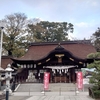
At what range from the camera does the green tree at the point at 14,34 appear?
114 feet

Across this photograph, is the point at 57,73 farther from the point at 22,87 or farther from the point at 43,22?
the point at 43,22

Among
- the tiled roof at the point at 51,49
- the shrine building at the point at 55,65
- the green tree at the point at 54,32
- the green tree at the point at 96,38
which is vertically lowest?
the shrine building at the point at 55,65

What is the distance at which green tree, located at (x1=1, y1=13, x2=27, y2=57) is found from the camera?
114 ft

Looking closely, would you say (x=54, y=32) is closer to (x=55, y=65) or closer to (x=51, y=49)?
(x=51, y=49)

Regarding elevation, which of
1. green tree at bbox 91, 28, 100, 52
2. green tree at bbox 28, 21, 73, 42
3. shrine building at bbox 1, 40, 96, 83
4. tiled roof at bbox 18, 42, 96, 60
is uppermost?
green tree at bbox 28, 21, 73, 42

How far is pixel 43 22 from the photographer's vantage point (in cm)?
5056

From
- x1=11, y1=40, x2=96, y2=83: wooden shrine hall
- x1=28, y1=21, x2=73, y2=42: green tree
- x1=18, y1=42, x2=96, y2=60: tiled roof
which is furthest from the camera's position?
x1=28, y1=21, x2=73, y2=42: green tree

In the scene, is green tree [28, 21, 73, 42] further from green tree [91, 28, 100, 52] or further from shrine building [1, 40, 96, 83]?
shrine building [1, 40, 96, 83]

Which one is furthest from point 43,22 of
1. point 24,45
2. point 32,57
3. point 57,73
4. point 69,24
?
point 57,73

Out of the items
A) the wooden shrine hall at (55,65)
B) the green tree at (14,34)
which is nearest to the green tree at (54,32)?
the green tree at (14,34)

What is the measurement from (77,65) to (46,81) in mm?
9339

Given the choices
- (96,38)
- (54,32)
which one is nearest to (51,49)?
(96,38)

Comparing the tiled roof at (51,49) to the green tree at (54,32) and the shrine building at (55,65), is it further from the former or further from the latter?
the green tree at (54,32)

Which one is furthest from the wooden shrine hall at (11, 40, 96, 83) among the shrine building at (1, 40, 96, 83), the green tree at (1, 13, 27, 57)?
the green tree at (1, 13, 27, 57)
